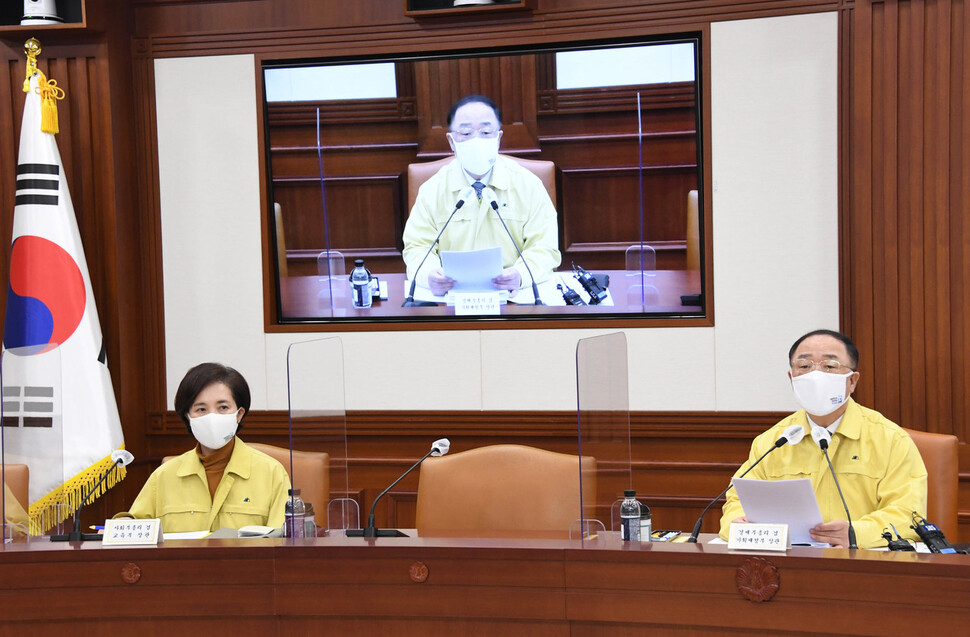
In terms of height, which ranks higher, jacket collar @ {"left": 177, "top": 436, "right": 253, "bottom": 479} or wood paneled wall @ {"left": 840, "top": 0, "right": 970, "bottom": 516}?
wood paneled wall @ {"left": 840, "top": 0, "right": 970, "bottom": 516}

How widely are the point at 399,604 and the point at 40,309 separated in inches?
95.9

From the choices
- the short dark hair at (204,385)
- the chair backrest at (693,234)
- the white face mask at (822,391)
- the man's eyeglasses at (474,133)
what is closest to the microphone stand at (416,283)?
the man's eyeglasses at (474,133)

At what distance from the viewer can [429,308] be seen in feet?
13.4

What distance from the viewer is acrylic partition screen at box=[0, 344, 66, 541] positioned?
247 cm

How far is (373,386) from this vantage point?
414cm

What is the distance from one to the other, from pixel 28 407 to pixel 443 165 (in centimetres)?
196

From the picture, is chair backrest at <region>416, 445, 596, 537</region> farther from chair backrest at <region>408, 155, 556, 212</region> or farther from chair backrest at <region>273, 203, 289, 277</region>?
chair backrest at <region>273, 203, 289, 277</region>

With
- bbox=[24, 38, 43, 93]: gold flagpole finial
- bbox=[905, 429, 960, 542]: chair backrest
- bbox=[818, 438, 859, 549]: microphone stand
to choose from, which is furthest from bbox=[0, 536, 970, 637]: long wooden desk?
bbox=[24, 38, 43, 93]: gold flagpole finial

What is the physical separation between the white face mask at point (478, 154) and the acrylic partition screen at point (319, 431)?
5.34ft

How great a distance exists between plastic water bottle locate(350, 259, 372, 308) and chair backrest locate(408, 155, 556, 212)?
313 mm

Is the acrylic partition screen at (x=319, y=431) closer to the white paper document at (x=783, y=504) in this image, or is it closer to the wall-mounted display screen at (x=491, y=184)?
the white paper document at (x=783, y=504)

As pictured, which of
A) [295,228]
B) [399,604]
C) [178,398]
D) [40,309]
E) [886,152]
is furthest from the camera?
[295,228]

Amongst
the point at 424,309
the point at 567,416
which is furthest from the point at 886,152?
the point at 424,309

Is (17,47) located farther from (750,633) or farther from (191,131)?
(750,633)
